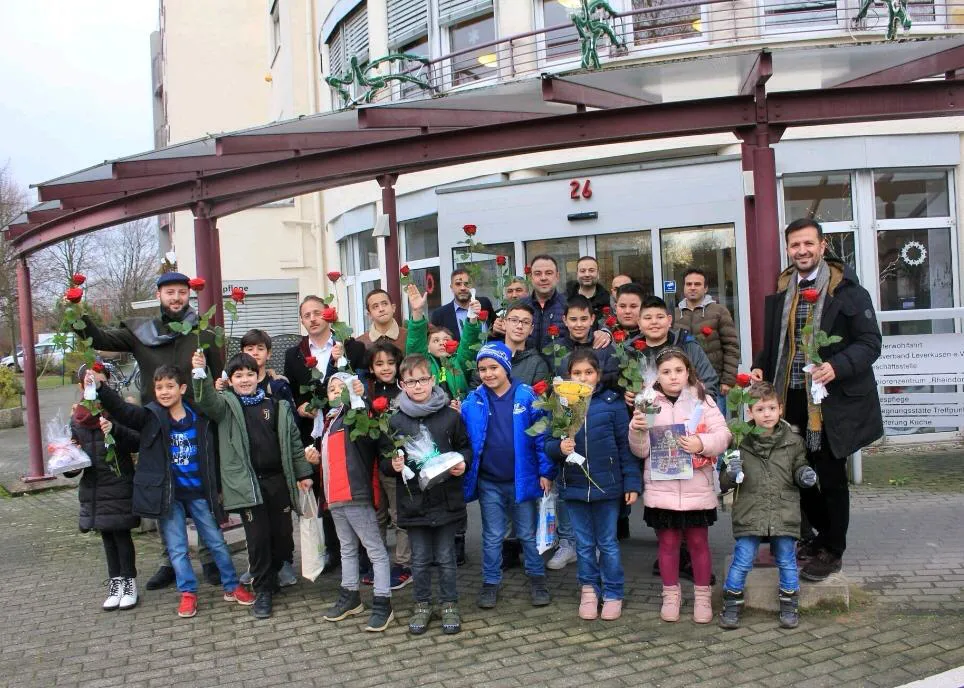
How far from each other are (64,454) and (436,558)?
245 centimetres

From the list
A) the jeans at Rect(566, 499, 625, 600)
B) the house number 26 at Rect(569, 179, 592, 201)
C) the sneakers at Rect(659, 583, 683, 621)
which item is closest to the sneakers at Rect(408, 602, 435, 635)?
the jeans at Rect(566, 499, 625, 600)

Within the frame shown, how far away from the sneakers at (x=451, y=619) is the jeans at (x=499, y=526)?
39 centimetres

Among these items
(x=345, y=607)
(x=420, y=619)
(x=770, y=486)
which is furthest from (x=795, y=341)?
(x=345, y=607)

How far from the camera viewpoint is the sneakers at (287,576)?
5.57 metres

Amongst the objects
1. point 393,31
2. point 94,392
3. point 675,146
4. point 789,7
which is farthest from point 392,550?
point 393,31

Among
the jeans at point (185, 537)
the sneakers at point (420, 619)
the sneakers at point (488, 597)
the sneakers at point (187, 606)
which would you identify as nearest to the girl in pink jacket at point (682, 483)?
the sneakers at point (488, 597)

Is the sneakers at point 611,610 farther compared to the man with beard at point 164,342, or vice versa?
the man with beard at point 164,342

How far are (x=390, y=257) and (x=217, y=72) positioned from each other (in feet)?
69.3

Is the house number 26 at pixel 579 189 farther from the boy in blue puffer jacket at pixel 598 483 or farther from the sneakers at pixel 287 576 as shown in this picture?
the sneakers at pixel 287 576

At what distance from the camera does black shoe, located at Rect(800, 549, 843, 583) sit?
4652mm

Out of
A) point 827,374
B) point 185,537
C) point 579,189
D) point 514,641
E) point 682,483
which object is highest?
point 579,189

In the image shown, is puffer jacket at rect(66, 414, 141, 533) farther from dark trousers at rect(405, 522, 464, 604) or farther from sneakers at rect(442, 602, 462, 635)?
sneakers at rect(442, 602, 462, 635)

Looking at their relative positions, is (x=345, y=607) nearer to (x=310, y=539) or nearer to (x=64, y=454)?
(x=310, y=539)

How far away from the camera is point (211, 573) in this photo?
18.9ft
